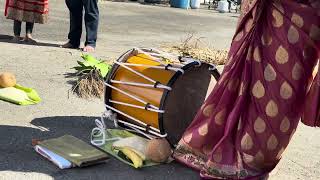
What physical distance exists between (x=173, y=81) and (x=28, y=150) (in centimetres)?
100

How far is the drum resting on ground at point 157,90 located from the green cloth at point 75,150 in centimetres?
37

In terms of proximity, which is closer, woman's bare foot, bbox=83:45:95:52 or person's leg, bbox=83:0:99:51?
person's leg, bbox=83:0:99:51

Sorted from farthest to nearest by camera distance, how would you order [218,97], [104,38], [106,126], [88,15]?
[104,38] < [88,15] < [106,126] < [218,97]

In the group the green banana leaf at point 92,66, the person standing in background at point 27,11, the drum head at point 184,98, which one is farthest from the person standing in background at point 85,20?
the drum head at point 184,98

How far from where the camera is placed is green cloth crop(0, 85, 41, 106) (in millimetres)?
4246

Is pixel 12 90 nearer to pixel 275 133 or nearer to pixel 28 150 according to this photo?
pixel 28 150

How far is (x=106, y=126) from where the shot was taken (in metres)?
3.95

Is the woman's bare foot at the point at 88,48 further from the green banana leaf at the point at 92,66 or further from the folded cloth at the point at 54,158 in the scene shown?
the folded cloth at the point at 54,158

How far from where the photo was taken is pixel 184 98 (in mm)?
3650

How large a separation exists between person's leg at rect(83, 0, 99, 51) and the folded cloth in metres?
3.17

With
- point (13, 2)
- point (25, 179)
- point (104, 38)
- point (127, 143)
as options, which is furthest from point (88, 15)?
point (25, 179)

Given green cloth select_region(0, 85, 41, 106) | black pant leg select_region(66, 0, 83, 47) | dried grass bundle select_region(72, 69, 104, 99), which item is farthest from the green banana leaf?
black pant leg select_region(66, 0, 83, 47)

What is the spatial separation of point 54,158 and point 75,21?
3492 mm

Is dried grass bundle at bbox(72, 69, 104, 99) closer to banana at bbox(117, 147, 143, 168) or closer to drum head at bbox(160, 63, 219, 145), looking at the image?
drum head at bbox(160, 63, 219, 145)
